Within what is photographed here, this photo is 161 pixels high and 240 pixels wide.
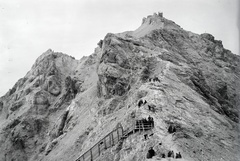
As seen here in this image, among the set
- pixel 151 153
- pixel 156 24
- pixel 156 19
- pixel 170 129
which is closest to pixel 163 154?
pixel 151 153

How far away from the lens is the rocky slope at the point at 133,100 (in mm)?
26484

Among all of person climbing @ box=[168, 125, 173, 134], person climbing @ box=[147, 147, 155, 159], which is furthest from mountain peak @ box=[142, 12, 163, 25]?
person climbing @ box=[147, 147, 155, 159]

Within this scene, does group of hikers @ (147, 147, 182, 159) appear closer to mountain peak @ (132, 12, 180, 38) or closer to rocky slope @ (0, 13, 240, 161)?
rocky slope @ (0, 13, 240, 161)

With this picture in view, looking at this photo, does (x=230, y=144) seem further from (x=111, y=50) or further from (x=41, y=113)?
(x=41, y=113)

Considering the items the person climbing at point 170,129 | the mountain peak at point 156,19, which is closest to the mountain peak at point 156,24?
the mountain peak at point 156,19

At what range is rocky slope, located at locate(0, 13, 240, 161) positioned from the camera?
86.9 ft

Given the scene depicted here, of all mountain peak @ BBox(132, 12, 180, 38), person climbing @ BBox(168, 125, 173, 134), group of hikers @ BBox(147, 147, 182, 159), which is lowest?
group of hikers @ BBox(147, 147, 182, 159)

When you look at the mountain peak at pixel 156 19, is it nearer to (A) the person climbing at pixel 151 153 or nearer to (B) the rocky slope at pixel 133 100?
(B) the rocky slope at pixel 133 100

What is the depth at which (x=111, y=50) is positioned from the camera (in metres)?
46.9

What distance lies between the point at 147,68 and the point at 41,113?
2775 cm

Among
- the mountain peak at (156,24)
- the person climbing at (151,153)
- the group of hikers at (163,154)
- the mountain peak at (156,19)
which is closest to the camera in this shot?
the group of hikers at (163,154)

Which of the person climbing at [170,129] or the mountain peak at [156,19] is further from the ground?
the mountain peak at [156,19]

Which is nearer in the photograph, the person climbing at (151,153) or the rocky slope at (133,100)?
the person climbing at (151,153)

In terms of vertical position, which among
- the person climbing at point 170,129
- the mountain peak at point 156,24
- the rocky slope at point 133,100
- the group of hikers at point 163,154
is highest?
the mountain peak at point 156,24
